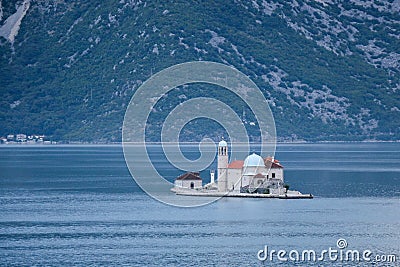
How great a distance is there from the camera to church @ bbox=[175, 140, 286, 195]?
12525cm

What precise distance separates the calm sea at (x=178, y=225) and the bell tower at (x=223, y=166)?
480 centimetres

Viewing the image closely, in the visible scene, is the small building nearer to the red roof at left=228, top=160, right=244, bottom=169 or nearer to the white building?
the white building

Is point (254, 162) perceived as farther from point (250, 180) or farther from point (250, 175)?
point (250, 180)

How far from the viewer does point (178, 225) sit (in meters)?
103

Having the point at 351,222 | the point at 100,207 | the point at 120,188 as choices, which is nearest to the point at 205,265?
the point at 351,222

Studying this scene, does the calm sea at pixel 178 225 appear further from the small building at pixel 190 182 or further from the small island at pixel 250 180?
the small building at pixel 190 182

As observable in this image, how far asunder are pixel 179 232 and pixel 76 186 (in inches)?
1994

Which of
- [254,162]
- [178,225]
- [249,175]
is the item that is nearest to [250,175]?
[249,175]

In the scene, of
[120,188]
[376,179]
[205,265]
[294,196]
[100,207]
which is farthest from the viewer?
[376,179]

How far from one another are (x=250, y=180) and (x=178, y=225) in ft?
83.2

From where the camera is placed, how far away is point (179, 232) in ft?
322

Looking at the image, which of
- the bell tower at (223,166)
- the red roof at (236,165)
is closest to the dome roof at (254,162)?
the red roof at (236,165)

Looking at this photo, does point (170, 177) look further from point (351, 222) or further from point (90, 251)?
point (90, 251)

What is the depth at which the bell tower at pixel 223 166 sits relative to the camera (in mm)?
126938
